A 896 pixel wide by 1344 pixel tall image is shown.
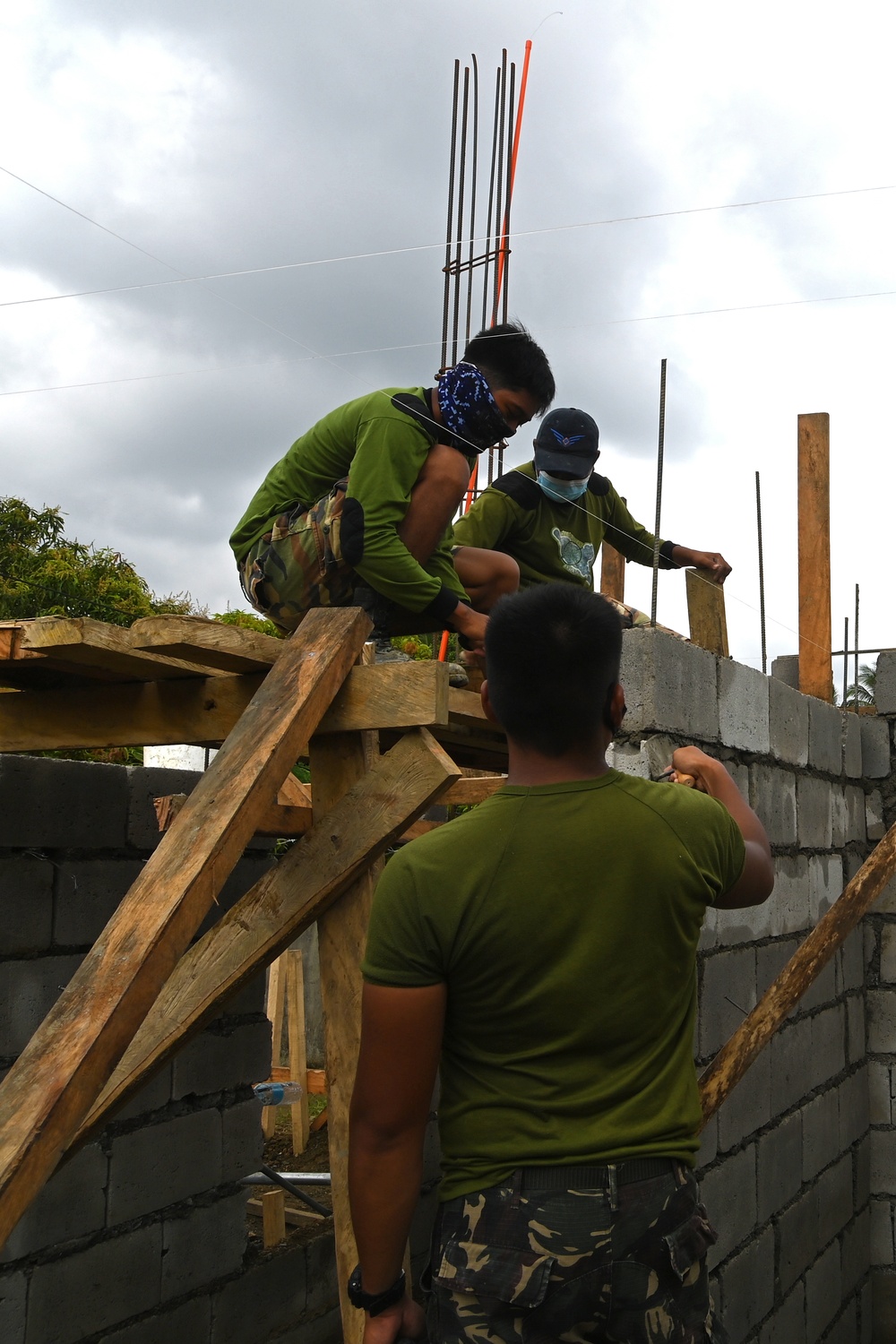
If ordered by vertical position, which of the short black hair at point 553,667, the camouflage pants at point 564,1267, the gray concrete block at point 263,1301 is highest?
the short black hair at point 553,667

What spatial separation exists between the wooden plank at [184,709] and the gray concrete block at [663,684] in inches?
39.1

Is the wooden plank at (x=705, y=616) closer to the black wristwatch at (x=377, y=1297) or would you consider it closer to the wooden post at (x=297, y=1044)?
the black wristwatch at (x=377, y=1297)

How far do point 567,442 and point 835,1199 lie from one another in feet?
11.9

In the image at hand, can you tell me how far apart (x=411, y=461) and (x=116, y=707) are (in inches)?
37.5

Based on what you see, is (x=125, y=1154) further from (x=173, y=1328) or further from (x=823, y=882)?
(x=823, y=882)

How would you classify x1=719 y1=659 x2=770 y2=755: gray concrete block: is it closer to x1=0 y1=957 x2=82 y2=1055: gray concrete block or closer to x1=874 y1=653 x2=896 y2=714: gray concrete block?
x1=874 y1=653 x2=896 y2=714: gray concrete block

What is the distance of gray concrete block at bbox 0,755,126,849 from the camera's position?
10.4 ft

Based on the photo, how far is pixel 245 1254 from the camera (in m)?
3.74

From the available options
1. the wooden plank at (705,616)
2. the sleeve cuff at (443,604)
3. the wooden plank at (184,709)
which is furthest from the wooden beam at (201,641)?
the wooden plank at (705,616)

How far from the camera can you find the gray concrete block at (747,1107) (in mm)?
4199

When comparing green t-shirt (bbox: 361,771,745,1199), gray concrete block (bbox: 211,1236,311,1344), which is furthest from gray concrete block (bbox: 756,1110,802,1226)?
green t-shirt (bbox: 361,771,745,1199)

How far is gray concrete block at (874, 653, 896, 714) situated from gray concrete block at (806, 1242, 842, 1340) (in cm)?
252

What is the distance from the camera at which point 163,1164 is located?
11.1ft

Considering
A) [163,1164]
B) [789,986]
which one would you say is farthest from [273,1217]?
[789,986]
